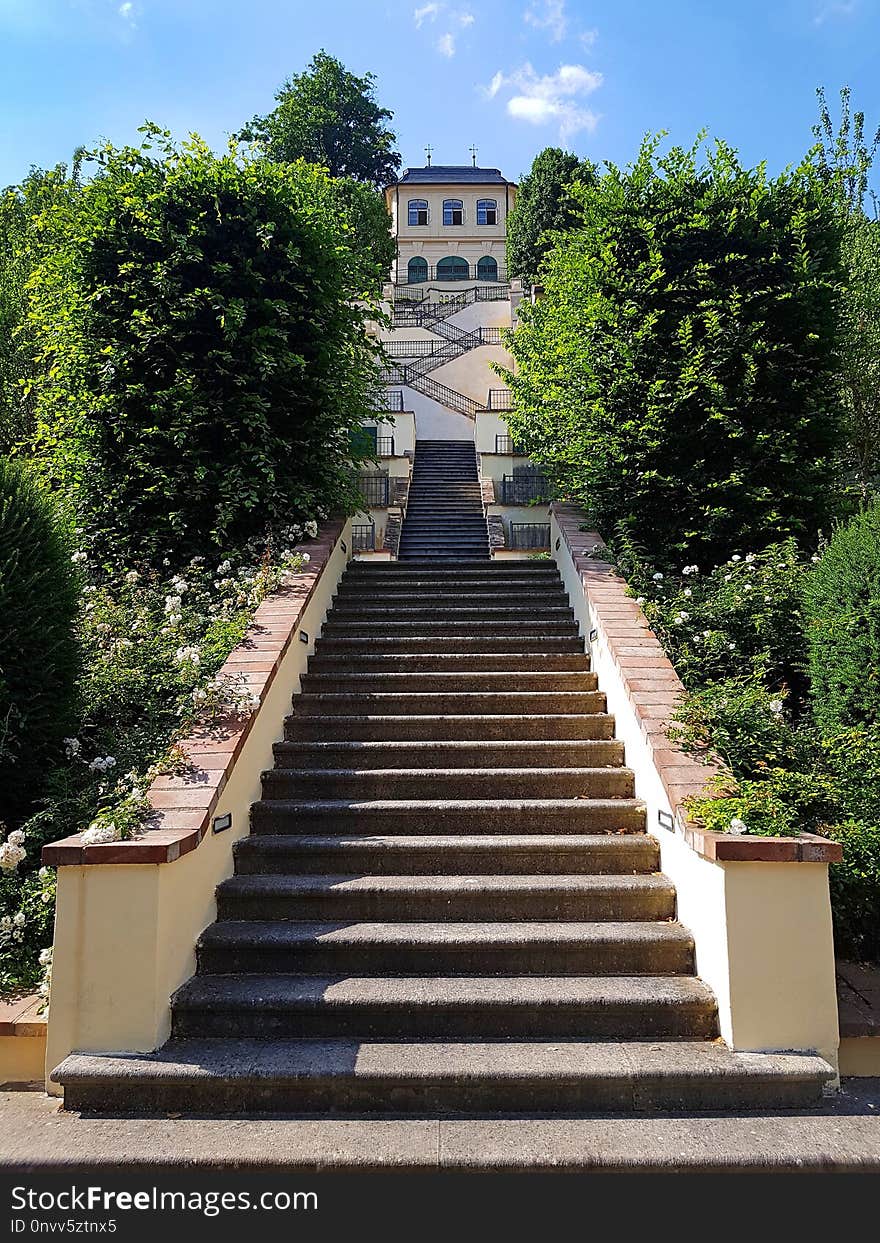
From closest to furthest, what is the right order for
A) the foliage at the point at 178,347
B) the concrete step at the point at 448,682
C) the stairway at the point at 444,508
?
the concrete step at the point at 448,682 < the foliage at the point at 178,347 < the stairway at the point at 444,508

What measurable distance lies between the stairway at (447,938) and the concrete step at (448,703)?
0.01 m

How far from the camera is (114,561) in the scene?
7391 mm

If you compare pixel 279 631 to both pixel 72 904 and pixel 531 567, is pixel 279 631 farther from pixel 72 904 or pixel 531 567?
pixel 531 567

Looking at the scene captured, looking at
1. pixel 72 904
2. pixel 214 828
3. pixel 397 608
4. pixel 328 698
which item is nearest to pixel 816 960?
pixel 214 828

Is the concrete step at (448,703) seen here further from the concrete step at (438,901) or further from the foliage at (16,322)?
the foliage at (16,322)

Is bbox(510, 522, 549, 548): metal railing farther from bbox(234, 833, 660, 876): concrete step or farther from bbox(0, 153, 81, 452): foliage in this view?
bbox(234, 833, 660, 876): concrete step

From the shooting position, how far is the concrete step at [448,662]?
6.20 m

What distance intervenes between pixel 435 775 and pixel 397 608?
8.73ft

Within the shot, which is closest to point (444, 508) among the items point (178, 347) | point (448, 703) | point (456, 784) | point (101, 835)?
point (178, 347)

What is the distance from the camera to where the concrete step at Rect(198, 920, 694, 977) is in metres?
3.73

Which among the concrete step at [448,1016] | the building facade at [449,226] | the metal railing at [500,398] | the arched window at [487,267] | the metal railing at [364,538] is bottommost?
the concrete step at [448,1016]

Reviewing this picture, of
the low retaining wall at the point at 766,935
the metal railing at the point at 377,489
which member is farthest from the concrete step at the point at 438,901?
the metal railing at the point at 377,489

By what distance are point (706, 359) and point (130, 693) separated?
19.9ft

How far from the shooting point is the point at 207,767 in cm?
411
